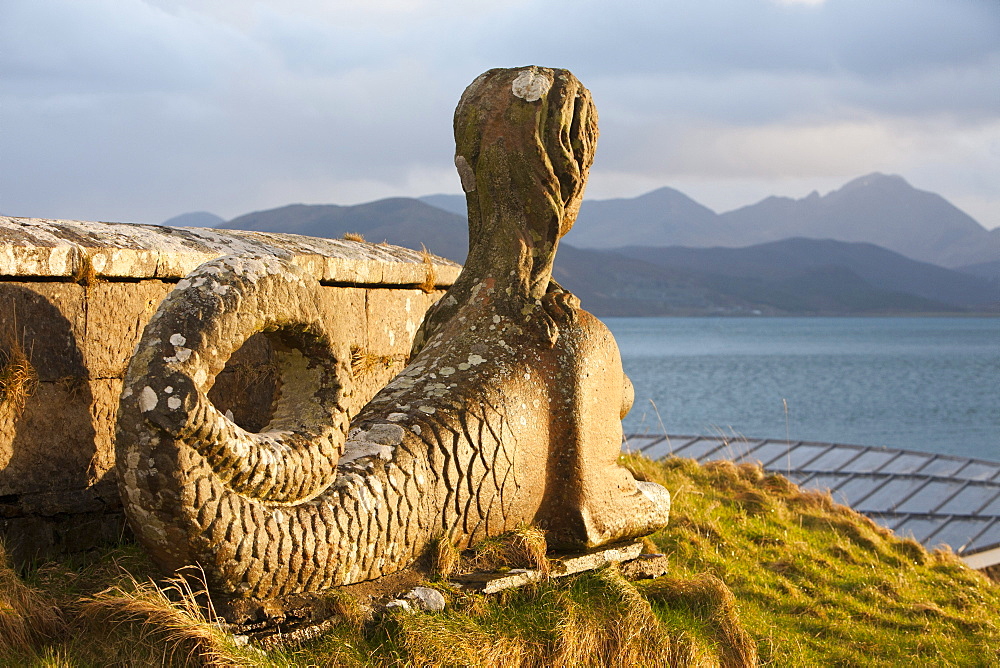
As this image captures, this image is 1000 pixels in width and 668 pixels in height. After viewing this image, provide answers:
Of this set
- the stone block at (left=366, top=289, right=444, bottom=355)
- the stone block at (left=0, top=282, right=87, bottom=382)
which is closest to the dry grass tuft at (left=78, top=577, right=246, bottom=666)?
the stone block at (left=0, top=282, right=87, bottom=382)

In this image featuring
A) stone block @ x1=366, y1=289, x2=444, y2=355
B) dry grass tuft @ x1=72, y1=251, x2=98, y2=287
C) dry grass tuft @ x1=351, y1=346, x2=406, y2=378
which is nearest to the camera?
dry grass tuft @ x1=72, y1=251, x2=98, y2=287

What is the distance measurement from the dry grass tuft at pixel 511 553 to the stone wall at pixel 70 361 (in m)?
0.86

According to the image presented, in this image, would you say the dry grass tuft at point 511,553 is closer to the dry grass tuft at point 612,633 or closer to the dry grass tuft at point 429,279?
the dry grass tuft at point 612,633

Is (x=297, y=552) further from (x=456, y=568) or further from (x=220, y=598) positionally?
(x=456, y=568)

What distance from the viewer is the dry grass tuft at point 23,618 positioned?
3.29 meters

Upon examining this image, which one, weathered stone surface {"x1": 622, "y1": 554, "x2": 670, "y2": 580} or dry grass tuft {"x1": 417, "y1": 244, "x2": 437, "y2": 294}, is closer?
weathered stone surface {"x1": 622, "y1": 554, "x2": 670, "y2": 580}

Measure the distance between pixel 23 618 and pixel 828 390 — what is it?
60364mm

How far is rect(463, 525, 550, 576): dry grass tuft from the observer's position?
418cm

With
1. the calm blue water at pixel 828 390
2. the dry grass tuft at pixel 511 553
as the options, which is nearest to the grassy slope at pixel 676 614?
the dry grass tuft at pixel 511 553

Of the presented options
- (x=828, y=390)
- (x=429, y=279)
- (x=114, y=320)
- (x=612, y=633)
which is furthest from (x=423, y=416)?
(x=828, y=390)

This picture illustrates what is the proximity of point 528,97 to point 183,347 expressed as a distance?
2.09 meters

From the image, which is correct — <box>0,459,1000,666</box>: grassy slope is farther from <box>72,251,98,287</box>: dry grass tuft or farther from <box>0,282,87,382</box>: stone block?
<box>72,251,98,287</box>: dry grass tuft

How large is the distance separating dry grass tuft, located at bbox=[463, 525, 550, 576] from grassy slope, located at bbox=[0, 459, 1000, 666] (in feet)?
0.39

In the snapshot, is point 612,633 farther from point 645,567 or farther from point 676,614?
point 645,567
